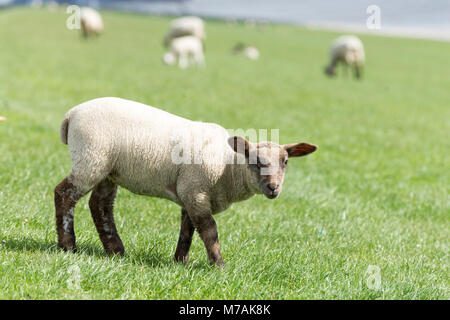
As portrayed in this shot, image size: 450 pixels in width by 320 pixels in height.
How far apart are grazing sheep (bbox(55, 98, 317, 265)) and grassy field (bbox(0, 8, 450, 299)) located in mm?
452

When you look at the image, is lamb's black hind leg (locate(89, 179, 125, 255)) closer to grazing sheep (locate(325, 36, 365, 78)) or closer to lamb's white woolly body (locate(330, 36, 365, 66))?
grazing sheep (locate(325, 36, 365, 78))

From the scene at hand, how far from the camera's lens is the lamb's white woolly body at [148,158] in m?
4.37

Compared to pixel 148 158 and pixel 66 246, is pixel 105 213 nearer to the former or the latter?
pixel 66 246

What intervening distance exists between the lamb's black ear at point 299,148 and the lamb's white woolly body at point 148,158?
387 mm

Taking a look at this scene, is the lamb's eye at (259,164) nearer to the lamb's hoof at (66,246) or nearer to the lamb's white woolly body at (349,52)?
the lamb's hoof at (66,246)

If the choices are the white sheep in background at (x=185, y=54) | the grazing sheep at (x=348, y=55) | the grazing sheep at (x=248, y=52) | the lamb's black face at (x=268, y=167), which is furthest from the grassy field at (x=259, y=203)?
the grazing sheep at (x=248, y=52)

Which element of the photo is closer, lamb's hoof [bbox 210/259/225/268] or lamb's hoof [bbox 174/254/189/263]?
lamb's hoof [bbox 210/259/225/268]

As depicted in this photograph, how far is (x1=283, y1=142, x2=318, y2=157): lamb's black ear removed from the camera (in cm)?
432

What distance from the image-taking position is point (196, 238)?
5.42 meters

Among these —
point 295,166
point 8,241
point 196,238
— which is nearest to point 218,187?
point 196,238

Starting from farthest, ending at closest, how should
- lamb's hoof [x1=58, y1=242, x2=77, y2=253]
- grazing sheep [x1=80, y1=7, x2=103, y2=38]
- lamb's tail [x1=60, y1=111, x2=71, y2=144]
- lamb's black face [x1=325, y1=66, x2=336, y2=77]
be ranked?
grazing sheep [x1=80, y1=7, x2=103, y2=38] < lamb's black face [x1=325, y1=66, x2=336, y2=77] < lamb's tail [x1=60, y1=111, x2=71, y2=144] < lamb's hoof [x1=58, y1=242, x2=77, y2=253]

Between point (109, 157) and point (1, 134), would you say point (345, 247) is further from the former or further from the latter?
point (1, 134)

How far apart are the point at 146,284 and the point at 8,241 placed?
1408 mm

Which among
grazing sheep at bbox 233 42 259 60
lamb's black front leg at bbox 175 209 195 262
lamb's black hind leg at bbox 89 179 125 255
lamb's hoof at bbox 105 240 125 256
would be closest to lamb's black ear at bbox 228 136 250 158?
lamb's black front leg at bbox 175 209 195 262
